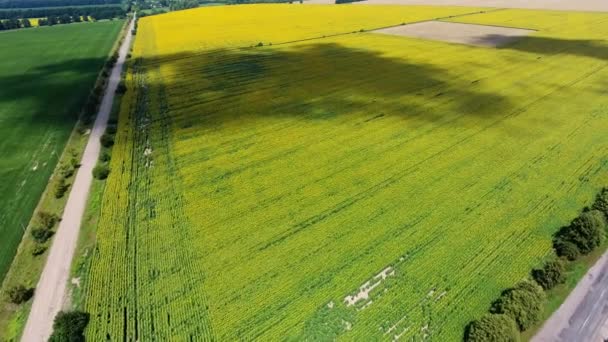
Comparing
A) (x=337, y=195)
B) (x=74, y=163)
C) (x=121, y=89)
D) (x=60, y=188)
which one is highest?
(x=121, y=89)

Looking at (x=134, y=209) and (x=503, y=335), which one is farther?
(x=134, y=209)

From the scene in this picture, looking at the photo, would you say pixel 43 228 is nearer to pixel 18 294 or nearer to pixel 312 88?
pixel 18 294

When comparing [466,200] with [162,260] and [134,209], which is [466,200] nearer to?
[162,260]

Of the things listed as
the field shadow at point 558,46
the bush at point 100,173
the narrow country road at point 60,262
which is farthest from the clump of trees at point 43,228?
the field shadow at point 558,46

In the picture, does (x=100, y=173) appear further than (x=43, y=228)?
Yes

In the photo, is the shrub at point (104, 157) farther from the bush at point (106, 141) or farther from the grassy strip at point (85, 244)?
the grassy strip at point (85, 244)

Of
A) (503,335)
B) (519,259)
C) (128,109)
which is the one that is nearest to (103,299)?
(503,335)

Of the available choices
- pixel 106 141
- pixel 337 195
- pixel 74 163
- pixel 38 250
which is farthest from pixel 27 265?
pixel 337 195
